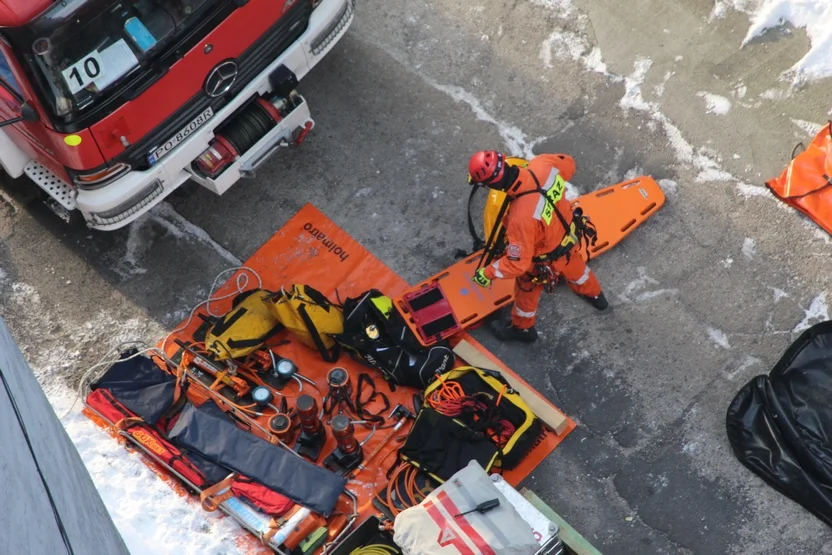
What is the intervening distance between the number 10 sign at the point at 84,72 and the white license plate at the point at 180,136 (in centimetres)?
69

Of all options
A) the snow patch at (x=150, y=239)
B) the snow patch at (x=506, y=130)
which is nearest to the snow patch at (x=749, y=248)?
the snow patch at (x=506, y=130)

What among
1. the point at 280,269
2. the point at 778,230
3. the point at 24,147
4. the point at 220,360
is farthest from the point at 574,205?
the point at 24,147

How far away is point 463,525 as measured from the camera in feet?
17.1

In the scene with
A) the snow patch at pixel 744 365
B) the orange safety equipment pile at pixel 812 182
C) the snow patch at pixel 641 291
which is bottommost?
the snow patch at pixel 744 365

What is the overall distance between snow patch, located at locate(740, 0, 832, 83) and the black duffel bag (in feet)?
12.7

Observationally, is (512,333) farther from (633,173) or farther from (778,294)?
(778,294)

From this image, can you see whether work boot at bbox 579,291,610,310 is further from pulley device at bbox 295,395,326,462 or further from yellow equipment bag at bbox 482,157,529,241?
pulley device at bbox 295,395,326,462

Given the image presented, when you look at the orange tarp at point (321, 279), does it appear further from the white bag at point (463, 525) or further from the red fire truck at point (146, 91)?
the white bag at point (463, 525)

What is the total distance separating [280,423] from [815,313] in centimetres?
405

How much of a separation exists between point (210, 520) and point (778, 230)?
4.78 m

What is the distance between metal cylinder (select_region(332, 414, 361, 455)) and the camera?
5926mm

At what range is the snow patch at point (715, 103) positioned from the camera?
750 cm

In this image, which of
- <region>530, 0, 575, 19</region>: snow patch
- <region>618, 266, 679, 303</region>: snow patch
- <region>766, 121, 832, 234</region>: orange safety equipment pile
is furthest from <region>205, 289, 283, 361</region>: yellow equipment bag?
<region>766, 121, 832, 234</region>: orange safety equipment pile

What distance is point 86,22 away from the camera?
5668mm
